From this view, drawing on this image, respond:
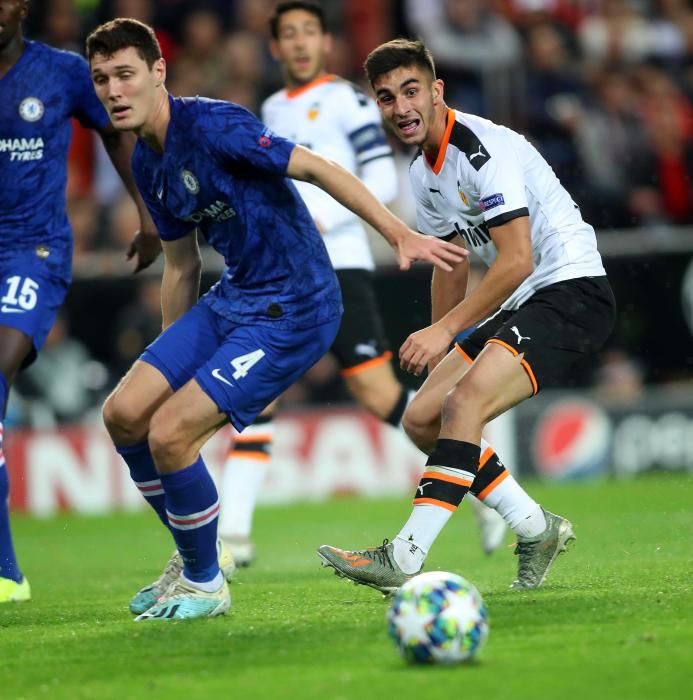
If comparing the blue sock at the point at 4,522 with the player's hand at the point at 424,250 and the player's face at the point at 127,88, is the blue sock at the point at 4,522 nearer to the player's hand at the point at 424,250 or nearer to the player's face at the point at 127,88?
the player's face at the point at 127,88

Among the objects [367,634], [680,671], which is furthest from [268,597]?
[680,671]

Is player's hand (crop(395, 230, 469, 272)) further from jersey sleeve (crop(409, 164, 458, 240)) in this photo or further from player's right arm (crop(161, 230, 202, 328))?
player's right arm (crop(161, 230, 202, 328))

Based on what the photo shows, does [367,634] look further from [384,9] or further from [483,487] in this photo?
[384,9]

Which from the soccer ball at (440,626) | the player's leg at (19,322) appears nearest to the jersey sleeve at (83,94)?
the player's leg at (19,322)

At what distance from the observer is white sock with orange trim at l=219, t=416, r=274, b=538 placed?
336 inches

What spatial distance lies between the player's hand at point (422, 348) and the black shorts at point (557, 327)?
17.0 inches

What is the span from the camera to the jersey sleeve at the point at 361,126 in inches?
357

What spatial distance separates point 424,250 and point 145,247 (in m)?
2.54

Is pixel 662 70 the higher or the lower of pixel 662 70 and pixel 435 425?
the higher

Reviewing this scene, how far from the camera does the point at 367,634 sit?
5285 millimetres

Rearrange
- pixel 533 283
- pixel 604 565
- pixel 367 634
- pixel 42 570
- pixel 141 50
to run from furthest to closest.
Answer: pixel 42 570, pixel 604 565, pixel 533 283, pixel 141 50, pixel 367 634

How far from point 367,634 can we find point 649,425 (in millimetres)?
8762

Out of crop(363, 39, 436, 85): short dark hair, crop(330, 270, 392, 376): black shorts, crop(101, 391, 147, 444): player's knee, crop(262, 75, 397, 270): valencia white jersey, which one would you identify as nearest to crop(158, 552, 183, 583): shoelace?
crop(101, 391, 147, 444): player's knee

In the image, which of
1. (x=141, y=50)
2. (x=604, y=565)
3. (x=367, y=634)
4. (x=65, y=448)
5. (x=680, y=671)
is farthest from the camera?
(x=65, y=448)
